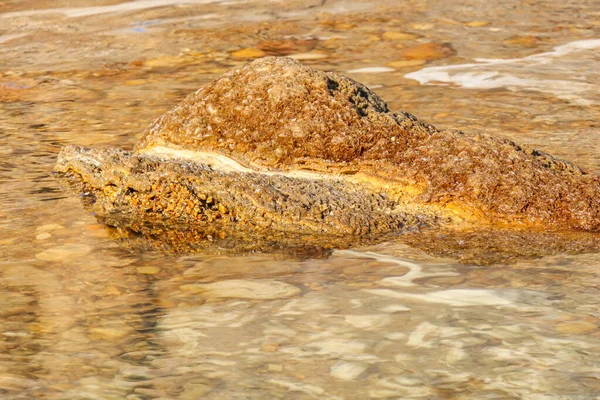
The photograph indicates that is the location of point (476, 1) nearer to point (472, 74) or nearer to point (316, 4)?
point (316, 4)

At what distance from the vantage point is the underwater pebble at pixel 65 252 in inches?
141

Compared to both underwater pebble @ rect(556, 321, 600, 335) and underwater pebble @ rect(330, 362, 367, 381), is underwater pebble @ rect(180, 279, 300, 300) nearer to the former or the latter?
underwater pebble @ rect(330, 362, 367, 381)

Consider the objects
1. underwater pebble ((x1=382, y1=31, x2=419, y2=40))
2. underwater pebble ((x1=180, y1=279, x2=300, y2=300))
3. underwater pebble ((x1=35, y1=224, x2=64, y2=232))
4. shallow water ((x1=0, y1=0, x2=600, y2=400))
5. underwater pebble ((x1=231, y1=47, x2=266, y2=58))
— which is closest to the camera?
shallow water ((x1=0, y1=0, x2=600, y2=400))

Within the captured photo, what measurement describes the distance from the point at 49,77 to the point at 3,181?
2858mm

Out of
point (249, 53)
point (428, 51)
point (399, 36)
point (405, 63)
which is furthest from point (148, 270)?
point (399, 36)

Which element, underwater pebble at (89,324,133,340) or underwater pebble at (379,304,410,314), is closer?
underwater pebble at (89,324,133,340)

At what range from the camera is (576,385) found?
2520mm

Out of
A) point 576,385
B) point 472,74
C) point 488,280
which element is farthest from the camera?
point 472,74

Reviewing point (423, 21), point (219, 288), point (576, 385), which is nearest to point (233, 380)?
point (219, 288)

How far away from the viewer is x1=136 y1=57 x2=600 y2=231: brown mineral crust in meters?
3.80

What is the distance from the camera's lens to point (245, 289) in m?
3.26

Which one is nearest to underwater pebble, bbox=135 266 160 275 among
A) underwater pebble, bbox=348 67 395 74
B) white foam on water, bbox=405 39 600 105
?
white foam on water, bbox=405 39 600 105

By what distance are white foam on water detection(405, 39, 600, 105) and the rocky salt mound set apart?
2.52 m

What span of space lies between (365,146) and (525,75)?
3323 mm
